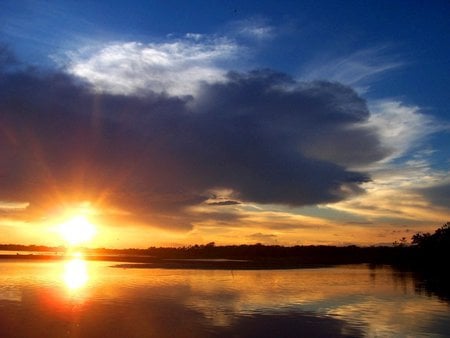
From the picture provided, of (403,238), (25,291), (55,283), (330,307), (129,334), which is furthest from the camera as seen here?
(403,238)

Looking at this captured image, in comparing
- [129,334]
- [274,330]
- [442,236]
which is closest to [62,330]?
[129,334]

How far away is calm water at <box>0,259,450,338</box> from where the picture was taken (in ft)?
78.2

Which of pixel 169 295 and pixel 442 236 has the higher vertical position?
pixel 442 236

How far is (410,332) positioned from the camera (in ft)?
80.5

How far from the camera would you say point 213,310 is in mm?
30016

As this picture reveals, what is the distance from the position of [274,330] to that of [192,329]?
4010 millimetres

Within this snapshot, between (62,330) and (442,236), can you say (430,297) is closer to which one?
(62,330)

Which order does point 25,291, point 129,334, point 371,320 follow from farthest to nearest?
point 25,291, point 371,320, point 129,334

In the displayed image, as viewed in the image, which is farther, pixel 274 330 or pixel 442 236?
pixel 442 236

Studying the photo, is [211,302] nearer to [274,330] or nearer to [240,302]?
[240,302]

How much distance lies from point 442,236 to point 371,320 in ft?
241

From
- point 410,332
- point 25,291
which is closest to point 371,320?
point 410,332

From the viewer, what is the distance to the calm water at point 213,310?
2383cm

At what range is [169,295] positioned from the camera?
1460 inches
